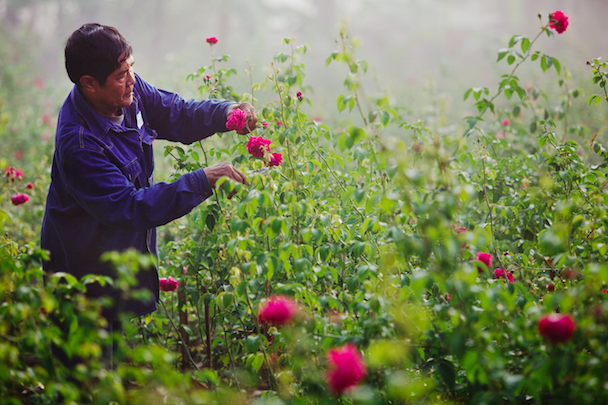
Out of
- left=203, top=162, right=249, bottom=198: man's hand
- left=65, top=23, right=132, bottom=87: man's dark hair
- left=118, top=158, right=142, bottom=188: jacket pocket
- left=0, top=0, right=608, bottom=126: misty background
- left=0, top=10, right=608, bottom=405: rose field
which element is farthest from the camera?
left=0, top=0, right=608, bottom=126: misty background

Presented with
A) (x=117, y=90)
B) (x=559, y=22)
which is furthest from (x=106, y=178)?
(x=559, y=22)

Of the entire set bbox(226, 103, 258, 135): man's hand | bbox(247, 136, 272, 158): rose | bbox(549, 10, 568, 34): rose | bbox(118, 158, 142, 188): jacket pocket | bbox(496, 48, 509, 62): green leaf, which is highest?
bbox(549, 10, 568, 34): rose

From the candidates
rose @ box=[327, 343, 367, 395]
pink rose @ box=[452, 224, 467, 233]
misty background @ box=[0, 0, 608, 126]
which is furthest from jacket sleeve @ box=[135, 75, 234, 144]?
misty background @ box=[0, 0, 608, 126]

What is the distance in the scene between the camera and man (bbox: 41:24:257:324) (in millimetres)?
1748

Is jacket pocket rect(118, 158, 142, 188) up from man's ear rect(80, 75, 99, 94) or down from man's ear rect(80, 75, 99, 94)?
down

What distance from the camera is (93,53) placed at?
1.82 meters

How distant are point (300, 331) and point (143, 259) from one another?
543 millimetres

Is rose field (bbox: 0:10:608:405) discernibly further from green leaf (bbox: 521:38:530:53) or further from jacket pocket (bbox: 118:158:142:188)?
jacket pocket (bbox: 118:158:142:188)

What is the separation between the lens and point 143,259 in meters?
1.17

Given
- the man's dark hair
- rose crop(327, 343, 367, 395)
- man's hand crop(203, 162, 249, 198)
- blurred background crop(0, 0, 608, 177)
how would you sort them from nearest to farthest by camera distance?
rose crop(327, 343, 367, 395) → man's hand crop(203, 162, 249, 198) → the man's dark hair → blurred background crop(0, 0, 608, 177)

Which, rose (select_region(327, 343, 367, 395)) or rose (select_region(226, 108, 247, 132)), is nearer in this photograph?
rose (select_region(327, 343, 367, 395))

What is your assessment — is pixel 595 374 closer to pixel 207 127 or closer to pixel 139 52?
pixel 207 127

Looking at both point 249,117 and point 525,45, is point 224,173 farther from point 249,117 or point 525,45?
point 525,45

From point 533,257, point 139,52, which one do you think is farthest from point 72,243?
point 139,52
